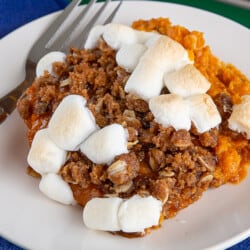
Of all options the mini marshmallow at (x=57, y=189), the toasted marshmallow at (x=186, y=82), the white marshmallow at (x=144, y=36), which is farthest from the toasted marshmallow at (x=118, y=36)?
the mini marshmallow at (x=57, y=189)

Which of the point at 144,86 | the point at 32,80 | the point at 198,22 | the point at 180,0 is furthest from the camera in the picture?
the point at 180,0

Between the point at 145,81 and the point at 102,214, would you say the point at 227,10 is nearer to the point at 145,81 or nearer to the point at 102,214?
the point at 145,81

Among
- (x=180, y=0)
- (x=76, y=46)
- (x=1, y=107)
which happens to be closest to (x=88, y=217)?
(x=1, y=107)

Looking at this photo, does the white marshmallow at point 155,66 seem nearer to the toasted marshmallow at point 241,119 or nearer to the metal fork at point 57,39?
the toasted marshmallow at point 241,119

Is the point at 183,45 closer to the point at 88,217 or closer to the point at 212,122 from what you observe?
the point at 212,122

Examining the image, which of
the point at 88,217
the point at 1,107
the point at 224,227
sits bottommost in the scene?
the point at 224,227

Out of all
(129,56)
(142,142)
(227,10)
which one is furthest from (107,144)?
(227,10)
